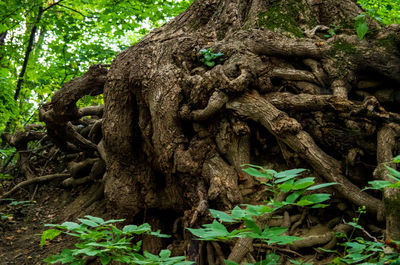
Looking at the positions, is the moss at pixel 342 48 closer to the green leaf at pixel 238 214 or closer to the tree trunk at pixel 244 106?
the tree trunk at pixel 244 106

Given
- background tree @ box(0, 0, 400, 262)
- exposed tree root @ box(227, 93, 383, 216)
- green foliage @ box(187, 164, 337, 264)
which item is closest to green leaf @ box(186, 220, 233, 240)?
green foliage @ box(187, 164, 337, 264)

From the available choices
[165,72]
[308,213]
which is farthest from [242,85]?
[308,213]

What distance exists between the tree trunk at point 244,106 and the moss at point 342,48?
0.04 feet

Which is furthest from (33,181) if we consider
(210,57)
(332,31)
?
(332,31)

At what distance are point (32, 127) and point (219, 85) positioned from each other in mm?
6734

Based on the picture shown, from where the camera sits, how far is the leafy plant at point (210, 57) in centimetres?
407

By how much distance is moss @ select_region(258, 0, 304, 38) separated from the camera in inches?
170

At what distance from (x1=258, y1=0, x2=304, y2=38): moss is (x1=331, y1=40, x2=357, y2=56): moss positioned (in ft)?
1.68

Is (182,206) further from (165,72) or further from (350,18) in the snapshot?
(350,18)

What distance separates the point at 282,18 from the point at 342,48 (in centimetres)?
97

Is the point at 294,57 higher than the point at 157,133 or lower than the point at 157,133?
higher

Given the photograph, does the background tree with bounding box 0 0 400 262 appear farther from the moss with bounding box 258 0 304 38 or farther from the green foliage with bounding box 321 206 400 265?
the green foliage with bounding box 321 206 400 265

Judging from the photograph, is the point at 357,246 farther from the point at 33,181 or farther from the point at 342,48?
the point at 33,181

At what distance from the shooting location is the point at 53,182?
7.72 metres
